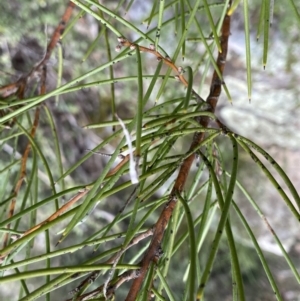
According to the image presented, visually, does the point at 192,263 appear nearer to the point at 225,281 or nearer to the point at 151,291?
the point at 151,291

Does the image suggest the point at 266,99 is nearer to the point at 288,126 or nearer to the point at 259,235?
the point at 288,126

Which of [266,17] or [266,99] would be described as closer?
[266,17]

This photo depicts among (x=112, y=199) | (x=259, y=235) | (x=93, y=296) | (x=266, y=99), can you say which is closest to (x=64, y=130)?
(x=112, y=199)

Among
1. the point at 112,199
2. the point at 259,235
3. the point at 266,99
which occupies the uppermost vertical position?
the point at 266,99

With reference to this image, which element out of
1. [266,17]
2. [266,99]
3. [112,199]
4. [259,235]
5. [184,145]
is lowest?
[259,235]

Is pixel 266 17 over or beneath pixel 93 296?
over

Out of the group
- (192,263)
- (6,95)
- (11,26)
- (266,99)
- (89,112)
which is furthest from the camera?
(89,112)

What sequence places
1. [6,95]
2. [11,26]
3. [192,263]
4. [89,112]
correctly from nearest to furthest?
[192,263]
[6,95]
[11,26]
[89,112]

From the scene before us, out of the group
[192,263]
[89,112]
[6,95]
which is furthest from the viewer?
[89,112]

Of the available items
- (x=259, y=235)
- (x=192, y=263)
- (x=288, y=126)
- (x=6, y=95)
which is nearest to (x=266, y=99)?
(x=288, y=126)
